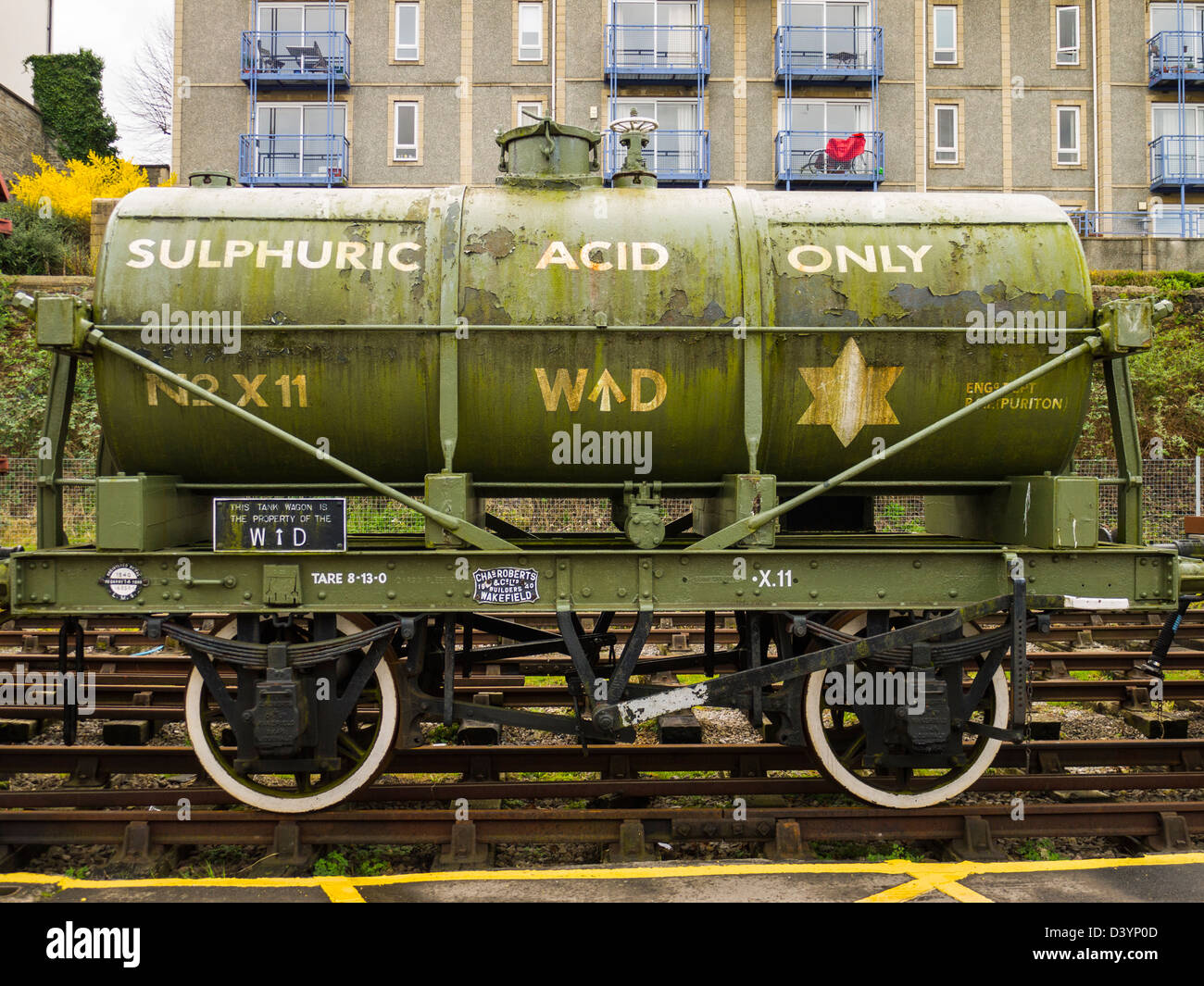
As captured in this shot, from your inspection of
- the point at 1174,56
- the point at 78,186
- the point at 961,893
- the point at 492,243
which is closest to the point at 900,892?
the point at 961,893

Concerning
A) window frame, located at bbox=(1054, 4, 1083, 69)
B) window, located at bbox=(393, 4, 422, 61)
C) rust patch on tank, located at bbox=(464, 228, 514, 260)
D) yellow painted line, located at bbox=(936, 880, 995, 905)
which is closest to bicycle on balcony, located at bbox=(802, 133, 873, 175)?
window frame, located at bbox=(1054, 4, 1083, 69)

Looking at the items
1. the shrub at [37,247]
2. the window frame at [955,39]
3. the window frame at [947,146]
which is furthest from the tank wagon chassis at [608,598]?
the window frame at [955,39]

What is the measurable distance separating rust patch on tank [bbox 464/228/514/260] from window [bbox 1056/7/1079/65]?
1147 inches

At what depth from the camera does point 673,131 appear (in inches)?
1002

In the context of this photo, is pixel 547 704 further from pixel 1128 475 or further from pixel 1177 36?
→ pixel 1177 36

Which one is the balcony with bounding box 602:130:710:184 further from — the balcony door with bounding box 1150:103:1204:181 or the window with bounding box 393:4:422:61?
the balcony door with bounding box 1150:103:1204:181

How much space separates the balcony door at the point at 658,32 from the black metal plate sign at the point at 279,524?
80.6 feet

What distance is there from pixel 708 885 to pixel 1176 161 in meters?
31.6

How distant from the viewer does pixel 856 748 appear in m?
5.66

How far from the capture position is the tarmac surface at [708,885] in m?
4.57

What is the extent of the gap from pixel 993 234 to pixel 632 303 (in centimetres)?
235

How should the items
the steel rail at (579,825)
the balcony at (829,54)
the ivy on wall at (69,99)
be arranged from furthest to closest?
the ivy on wall at (69,99), the balcony at (829,54), the steel rail at (579,825)

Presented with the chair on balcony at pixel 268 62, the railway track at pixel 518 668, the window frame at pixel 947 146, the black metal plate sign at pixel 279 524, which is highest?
the chair on balcony at pixel 268 62

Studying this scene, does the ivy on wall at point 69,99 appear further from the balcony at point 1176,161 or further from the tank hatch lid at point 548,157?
the balcony at point 1176,161
